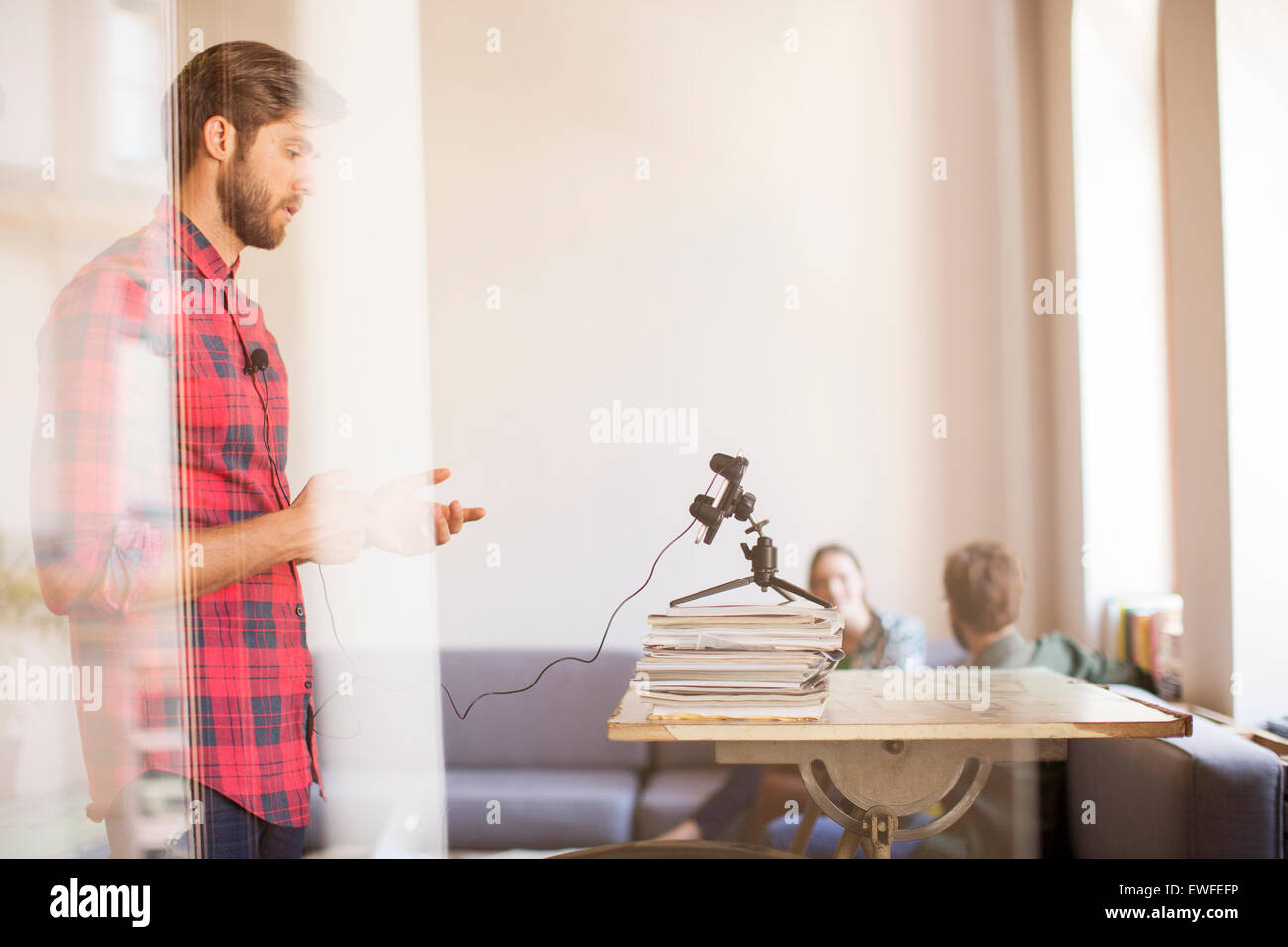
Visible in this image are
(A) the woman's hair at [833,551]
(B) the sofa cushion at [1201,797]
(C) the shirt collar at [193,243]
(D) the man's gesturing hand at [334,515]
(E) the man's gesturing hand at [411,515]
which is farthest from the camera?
(A) the woman's hair at [833,551]

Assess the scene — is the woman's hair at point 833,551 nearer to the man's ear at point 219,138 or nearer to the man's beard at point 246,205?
the man's beard at point 246,205

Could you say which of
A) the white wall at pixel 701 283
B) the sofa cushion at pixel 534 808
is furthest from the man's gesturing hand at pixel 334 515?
the sofa cushion at pixel 534 808

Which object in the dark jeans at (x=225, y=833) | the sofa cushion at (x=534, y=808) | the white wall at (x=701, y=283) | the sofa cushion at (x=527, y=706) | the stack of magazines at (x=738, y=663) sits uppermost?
the white wall at (x=701, y=283)

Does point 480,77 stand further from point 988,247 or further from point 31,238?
point 988,247

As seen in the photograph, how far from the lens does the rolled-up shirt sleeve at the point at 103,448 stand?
1.71 metres

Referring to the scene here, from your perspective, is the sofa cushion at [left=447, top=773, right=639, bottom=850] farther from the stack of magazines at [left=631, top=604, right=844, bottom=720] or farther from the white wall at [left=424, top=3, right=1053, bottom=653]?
the stack of magazines at [left=631, top=604, right=844, bottom=720]

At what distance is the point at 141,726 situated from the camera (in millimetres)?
1759

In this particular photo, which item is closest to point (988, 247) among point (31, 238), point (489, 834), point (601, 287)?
point (601, 287)

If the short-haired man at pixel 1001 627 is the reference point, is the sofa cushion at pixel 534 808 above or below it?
below

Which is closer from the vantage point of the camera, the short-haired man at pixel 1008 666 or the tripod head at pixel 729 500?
the tripod head at pixel 729 500

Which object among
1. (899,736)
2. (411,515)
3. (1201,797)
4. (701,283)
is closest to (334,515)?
(411,515)

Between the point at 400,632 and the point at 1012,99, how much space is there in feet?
6.05

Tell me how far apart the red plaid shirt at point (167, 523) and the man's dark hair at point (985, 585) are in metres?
1.41
